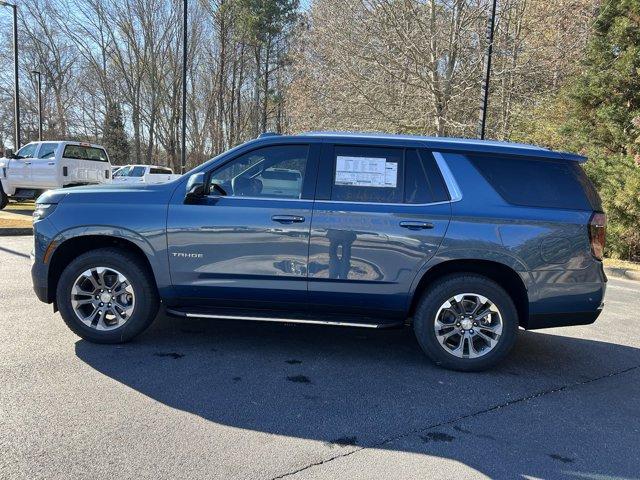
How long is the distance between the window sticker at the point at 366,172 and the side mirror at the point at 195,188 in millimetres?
1146

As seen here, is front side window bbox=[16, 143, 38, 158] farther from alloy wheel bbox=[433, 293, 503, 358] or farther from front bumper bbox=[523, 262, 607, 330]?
front bumper bbox=[523, 262, 607, 330]

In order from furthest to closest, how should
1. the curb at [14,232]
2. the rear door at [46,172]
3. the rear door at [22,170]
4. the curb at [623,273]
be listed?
the rear door at [22,170]
the rear door at [46,172]
the curb at [14,232]
the curb at [623,273]

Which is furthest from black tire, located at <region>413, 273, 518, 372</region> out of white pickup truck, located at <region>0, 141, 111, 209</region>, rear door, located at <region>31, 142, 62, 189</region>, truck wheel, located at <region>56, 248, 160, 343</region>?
rear door, located at <region>31, 142, 62, 189</region>

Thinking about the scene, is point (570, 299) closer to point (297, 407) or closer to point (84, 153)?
point (297, 407)

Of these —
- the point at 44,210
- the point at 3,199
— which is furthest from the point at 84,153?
the point at 44,210

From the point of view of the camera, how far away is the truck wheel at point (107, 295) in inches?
176

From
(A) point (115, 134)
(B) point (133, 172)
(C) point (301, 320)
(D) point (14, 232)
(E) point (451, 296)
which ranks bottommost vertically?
(D) point (14, 232)

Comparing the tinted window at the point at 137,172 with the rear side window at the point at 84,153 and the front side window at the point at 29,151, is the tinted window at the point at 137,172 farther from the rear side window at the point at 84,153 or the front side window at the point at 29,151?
the front side window at the point at 29,151

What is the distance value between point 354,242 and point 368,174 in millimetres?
611

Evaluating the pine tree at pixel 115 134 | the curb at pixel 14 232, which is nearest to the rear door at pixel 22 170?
the curb at pixel 14 232

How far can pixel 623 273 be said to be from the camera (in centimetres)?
1027

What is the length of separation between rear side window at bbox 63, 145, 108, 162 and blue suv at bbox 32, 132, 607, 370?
12.0 meters

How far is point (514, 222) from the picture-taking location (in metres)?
4.23

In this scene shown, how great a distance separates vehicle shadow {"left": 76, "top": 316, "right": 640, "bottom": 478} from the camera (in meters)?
3.20
